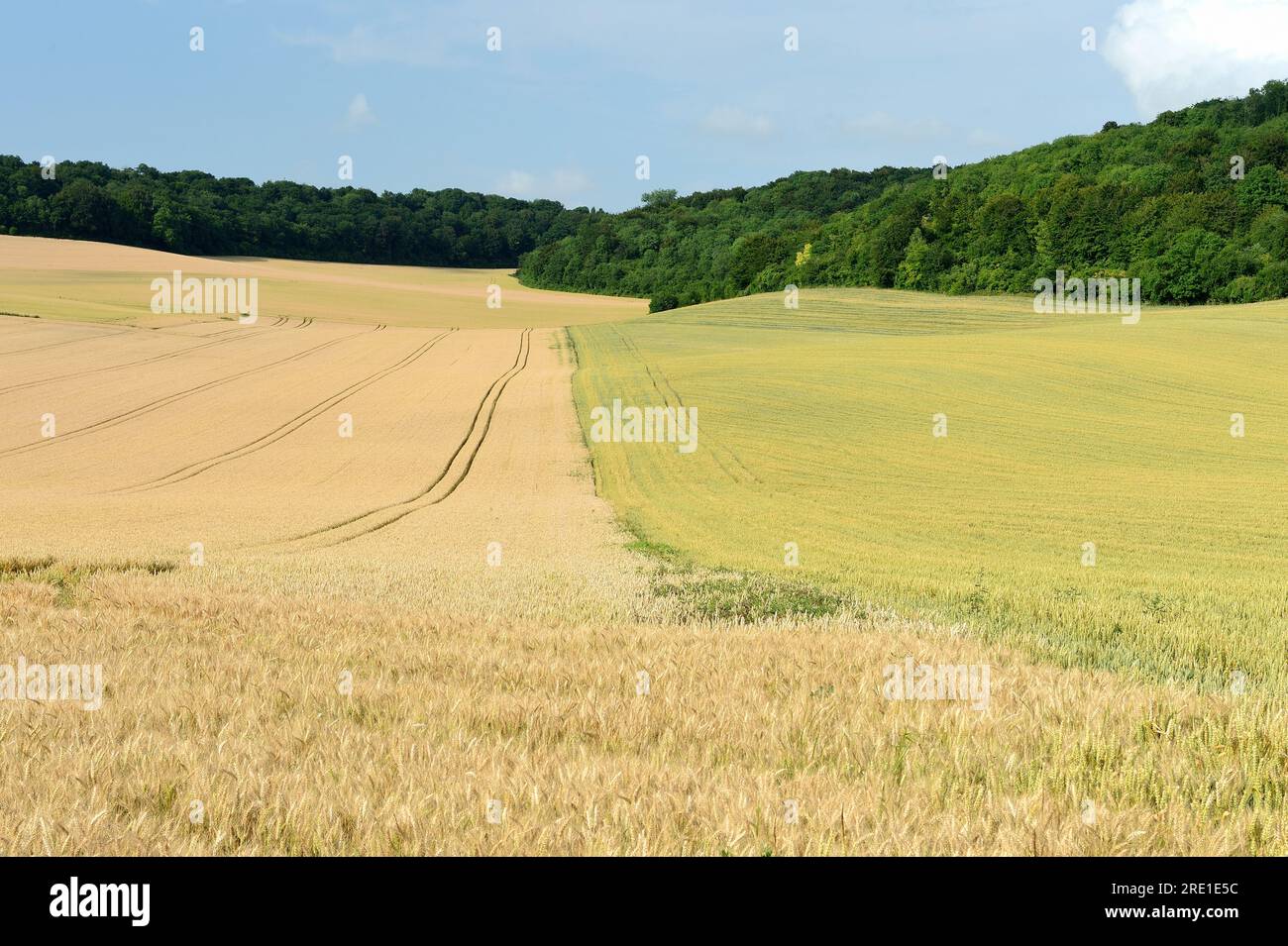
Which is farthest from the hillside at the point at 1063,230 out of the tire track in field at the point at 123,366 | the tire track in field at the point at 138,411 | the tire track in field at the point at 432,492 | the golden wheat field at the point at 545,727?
the golden wheat field at the point at 545,727

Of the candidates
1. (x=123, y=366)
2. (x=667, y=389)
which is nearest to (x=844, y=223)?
(x=667, y=389)

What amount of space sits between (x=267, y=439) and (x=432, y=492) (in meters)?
15.1

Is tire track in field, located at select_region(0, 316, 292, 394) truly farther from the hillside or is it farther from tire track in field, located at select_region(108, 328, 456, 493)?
the hillside

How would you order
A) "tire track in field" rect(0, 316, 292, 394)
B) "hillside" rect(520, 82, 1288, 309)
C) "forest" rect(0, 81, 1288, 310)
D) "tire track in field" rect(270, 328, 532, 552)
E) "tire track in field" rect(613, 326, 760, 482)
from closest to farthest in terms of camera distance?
"tire track in field" rect(270, 328, 532, 552) → "tire track in field" rect(613, 326, 760, 482) → "tire track in field" rect(0, 316, 292, 394) → "hillside" rect(520, 82, 1288, 309) → "forest" rect(0, 81, 1288, 310)

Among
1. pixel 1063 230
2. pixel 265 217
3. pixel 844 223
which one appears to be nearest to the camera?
pixel 1063 230

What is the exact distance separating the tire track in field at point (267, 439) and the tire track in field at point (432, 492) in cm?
756

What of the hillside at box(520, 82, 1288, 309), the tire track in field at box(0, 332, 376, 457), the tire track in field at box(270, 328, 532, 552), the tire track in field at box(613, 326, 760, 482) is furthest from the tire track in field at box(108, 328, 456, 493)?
the hillside at box(520, 82, 1288, 309)

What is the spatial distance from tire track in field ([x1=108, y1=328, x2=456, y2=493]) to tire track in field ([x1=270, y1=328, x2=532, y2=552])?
7560 millimetres

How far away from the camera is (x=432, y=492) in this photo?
3181 centimetres

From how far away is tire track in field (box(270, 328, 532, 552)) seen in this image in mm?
23578

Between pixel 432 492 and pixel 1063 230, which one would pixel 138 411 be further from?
pixel 1063 230

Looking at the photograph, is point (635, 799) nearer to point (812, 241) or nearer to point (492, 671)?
point (492, 671)

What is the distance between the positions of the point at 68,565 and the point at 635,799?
37.9 ft

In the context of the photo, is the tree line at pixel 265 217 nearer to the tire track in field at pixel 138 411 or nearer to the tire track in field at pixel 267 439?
the tire track in field at pixel 138 411
